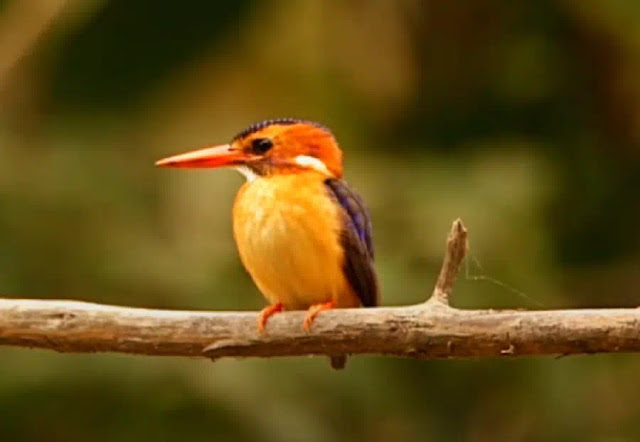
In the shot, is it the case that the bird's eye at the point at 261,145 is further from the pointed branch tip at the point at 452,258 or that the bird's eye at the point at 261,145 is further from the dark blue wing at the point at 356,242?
the pointed branch tip at the point at 452,258

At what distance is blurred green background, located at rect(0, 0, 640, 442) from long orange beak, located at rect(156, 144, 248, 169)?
2.20 meters

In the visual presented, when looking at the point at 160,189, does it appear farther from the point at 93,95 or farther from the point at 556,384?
the point at 556,384

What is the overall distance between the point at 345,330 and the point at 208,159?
0.43 meters

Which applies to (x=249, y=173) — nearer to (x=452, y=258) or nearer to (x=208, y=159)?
(x=208, y=159)

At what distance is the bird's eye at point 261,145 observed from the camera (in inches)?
135

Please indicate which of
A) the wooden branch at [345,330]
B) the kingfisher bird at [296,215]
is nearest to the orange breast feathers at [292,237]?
the kingfisher bird at [296,215]

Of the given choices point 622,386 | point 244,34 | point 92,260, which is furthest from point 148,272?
point 622,386

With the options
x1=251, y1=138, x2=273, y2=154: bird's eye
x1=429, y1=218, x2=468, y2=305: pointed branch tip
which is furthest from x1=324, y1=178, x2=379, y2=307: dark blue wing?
x1=429, y1=218, x2=468, y2=305: pointed branch tip

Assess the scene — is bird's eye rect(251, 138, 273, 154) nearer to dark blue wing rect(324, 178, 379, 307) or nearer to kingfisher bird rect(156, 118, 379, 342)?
kingfisher bird rect(156, 118, 379, 342)

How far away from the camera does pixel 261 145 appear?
3.44m

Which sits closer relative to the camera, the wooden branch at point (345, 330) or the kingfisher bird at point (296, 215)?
the wooden branch at point (345, 330)

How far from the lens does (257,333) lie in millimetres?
3139

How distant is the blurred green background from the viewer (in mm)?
5770

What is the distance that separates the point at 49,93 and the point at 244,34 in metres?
0.76
